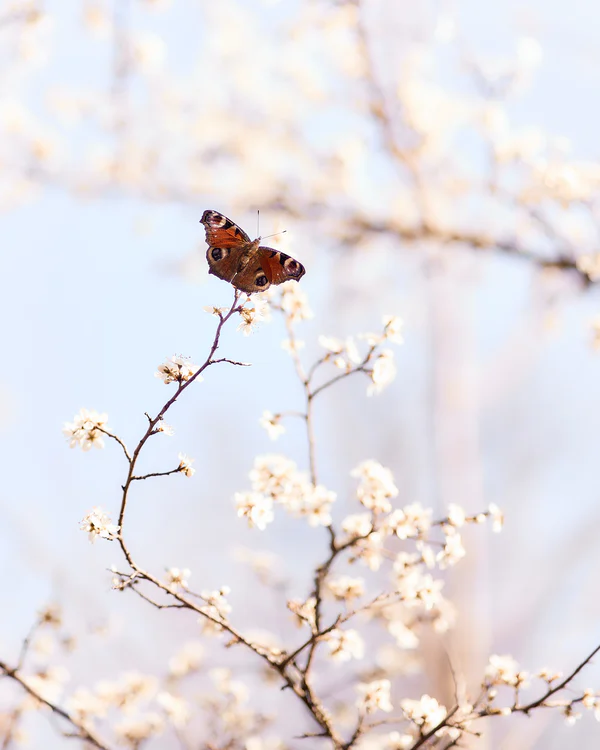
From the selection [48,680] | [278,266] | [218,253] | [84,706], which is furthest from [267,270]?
[84,706]

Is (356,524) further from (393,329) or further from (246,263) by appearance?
(246,263)

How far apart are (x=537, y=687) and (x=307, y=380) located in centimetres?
409

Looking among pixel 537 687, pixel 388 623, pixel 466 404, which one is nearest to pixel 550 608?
pixel 537 687

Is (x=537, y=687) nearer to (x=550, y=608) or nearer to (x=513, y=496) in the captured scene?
(x=550, y=608)

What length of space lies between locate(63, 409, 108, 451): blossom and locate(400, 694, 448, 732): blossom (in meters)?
1.10

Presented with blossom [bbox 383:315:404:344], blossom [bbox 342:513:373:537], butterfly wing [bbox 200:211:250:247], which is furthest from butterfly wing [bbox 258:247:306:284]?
blossom [bbox 342:513:373:537]

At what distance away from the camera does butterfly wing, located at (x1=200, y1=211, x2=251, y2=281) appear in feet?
5.67

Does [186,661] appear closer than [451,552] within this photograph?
No

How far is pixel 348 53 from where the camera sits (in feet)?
16.3

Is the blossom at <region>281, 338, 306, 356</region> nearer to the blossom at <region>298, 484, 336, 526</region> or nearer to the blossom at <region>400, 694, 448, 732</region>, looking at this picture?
the blossom at <region>298, 484, 336, 526</region>

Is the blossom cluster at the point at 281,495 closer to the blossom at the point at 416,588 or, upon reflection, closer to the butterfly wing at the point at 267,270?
the blossom at the point at 416,588

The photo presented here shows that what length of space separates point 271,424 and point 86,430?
594 mm

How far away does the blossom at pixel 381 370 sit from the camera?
70.4 inches

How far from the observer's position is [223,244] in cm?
181
